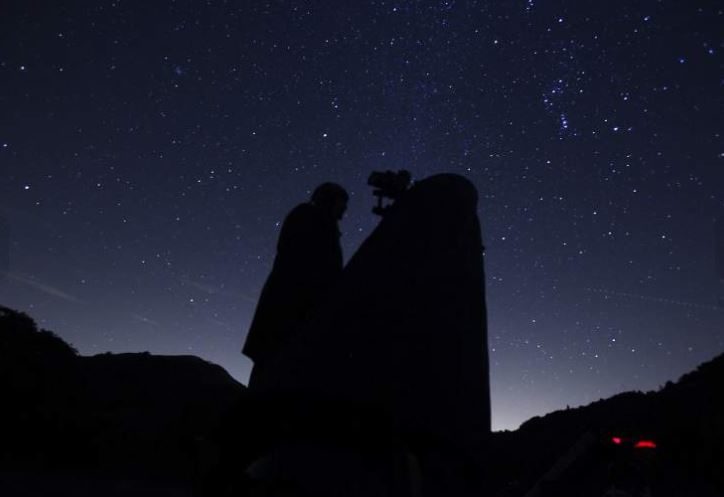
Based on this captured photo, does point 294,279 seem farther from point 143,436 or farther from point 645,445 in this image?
point 143,436

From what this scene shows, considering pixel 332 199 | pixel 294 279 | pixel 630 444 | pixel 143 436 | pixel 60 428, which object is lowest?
pixel 143 436

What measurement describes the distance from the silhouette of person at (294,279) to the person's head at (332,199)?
0.15 feet

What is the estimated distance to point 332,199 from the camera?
282 cm

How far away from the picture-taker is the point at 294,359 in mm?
1808

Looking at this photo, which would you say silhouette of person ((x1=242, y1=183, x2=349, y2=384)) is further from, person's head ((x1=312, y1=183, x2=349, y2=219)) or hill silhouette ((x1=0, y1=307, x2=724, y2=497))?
hill silhouette ((x1=0, y1=307, x2=724, y2=497))

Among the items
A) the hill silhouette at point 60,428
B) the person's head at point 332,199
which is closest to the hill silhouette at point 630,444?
the person's head at point 332,199

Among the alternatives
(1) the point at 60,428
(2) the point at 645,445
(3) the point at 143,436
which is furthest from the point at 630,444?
(3) the point at 143,436

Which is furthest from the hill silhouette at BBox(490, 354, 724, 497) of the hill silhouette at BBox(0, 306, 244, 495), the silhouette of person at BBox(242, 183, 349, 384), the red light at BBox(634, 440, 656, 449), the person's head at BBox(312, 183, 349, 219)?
the hill silhouette at BBox(0, 306, 244, 495)

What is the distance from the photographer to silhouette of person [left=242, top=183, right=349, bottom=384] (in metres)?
2.50

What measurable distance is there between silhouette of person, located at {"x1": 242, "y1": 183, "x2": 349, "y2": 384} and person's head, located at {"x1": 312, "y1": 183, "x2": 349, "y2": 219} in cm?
4

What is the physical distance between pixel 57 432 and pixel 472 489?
12.1 m

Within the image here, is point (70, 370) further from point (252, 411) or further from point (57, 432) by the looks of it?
point (252, 411)

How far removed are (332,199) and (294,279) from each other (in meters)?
0.54

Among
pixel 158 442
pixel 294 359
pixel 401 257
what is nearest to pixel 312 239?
pixel 401 257
